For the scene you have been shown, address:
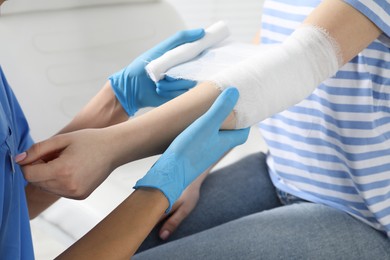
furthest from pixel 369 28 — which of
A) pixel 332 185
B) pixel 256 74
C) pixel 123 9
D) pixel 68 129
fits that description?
pixel 123 9

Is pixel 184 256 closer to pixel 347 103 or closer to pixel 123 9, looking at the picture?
pixel 347 103

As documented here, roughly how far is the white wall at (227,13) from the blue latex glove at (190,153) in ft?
3.30

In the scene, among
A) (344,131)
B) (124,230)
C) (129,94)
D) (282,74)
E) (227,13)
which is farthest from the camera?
(227,13)

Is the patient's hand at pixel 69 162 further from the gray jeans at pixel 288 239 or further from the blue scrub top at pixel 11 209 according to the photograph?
the gray jeans at pixel 288 239

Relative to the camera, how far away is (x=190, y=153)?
0.73 m

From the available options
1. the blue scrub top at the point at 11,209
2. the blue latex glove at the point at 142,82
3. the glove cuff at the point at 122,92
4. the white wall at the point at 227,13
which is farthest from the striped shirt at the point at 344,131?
the white wall at the point at 227,13

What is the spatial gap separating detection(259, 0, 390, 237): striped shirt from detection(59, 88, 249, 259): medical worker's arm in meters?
0.25

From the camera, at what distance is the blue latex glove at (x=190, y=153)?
0.71 metres

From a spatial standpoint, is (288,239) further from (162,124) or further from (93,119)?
(93,119)

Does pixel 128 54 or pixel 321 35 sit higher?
pixel 321 35

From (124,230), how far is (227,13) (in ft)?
3.98

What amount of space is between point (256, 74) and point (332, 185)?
297 millimetres

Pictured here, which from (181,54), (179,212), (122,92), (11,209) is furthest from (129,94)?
(11,209)

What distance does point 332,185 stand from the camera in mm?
958
